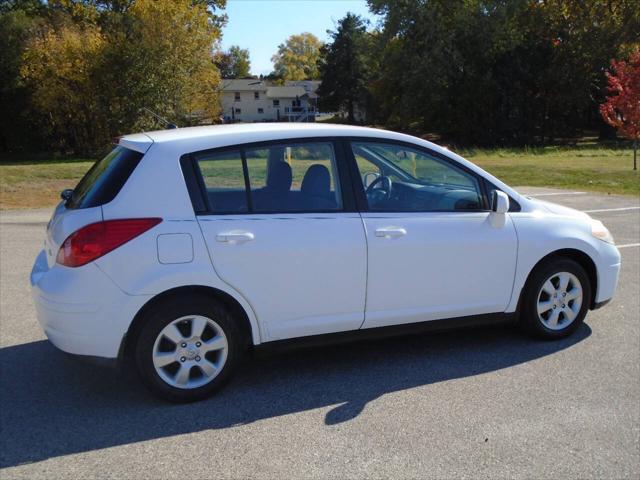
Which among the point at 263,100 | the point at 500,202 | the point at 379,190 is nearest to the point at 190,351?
the point at 379,190

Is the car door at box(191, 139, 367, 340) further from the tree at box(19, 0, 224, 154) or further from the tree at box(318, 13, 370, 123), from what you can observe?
the tree at box(318, 13, 370, 123)

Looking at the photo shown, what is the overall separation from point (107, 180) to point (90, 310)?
852 millimetres

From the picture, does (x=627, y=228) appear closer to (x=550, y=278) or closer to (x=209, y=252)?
(x=550, y=278)

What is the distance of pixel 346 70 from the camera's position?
78688mm

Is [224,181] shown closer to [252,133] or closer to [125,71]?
[252,133]

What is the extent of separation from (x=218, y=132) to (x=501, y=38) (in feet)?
148

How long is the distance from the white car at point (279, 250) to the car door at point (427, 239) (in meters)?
0.01

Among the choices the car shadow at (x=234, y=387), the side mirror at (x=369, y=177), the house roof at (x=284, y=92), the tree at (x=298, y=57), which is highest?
the tree at (x=298, y=57)

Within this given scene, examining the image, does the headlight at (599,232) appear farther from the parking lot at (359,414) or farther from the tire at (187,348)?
the tire at (187,348)

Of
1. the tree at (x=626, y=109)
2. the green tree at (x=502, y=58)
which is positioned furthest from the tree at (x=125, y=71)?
the tree at (x=626, y=109)

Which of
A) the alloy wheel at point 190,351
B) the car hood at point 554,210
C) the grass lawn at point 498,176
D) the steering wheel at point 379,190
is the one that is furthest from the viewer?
the grass lawn at point 498,176

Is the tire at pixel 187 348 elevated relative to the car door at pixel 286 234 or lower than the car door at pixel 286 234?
lower

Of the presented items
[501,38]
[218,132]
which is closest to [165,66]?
[501,38]

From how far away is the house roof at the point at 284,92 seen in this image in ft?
→ 347
